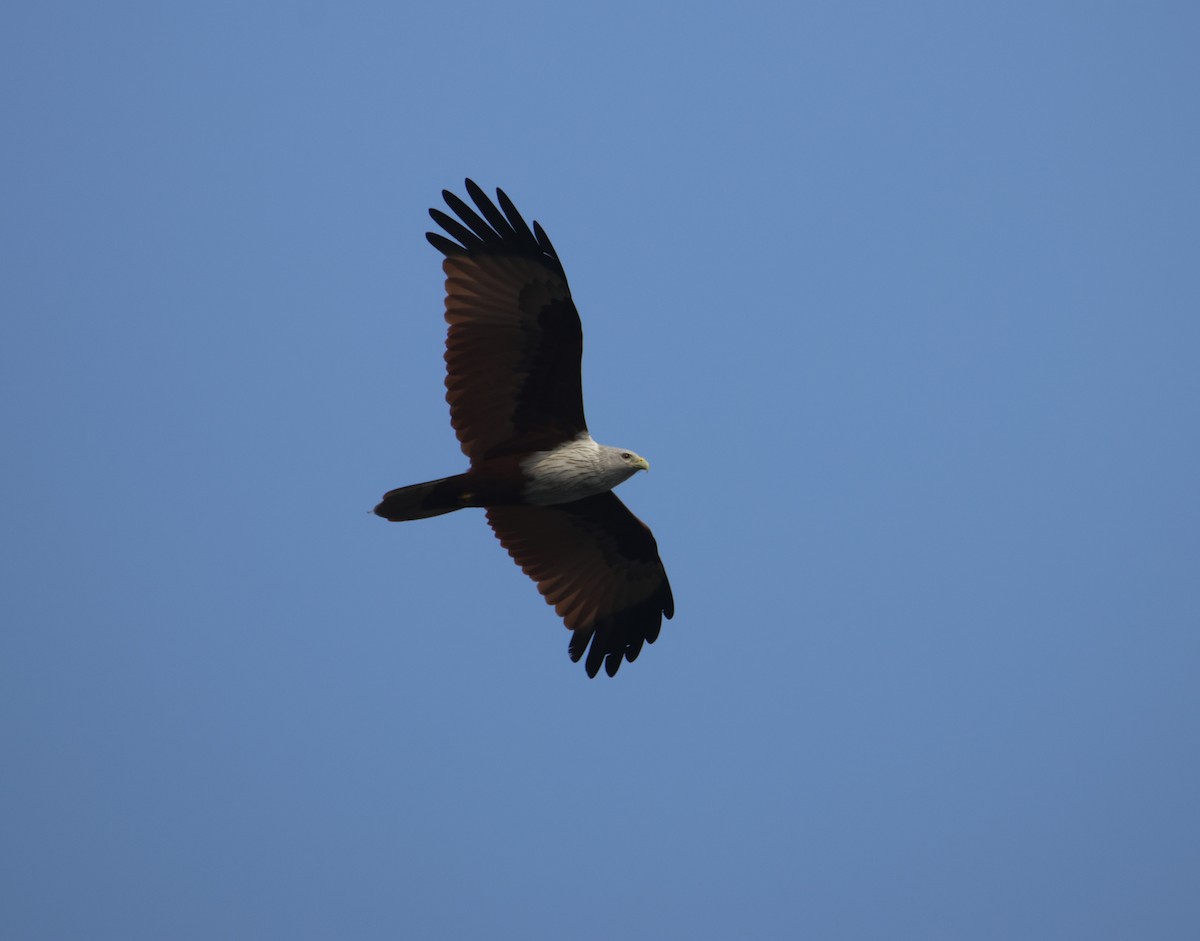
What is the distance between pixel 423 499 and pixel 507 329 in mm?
1547

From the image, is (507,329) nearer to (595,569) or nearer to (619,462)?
(619,462)

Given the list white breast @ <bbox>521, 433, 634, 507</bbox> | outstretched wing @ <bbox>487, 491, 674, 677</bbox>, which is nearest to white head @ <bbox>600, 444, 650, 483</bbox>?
white breast @ <bbox>521, 433, 634, 507</bbox>

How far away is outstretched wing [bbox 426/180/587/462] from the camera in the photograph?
11.8 meters

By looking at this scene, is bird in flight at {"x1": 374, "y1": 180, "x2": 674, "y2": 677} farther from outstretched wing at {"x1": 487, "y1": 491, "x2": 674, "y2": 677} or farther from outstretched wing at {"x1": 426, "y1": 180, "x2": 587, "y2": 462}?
outstretched wing at {"x1": 487, "y1": 491, "x2": 674, "y2": 677}

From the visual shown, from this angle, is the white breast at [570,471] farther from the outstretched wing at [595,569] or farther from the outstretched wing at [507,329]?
the outstretched wing at [595,569]

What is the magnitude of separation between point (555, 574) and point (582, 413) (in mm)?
1939

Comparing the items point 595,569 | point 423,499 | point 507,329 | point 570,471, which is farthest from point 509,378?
point 595,569

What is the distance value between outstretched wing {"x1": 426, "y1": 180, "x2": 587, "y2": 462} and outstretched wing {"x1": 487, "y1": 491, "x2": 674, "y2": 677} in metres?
1.20

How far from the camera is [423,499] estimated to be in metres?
11.6

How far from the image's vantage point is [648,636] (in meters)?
13.6

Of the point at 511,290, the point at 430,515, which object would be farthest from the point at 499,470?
the point at 511,290

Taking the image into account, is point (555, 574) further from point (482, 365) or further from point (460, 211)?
point (460, 211)

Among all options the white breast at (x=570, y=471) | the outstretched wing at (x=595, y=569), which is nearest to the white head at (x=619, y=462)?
the white breast at (x=570, y=471)

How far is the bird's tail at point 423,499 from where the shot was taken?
11.6m
